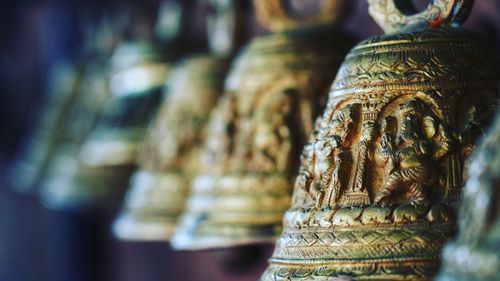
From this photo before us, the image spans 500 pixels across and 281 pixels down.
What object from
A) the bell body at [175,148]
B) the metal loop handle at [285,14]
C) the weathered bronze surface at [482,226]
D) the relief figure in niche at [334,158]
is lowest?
the weathered bronze surface at [482,226]

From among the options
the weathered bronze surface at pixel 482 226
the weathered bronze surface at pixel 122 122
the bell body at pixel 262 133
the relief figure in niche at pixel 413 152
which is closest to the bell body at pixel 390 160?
the relief figure in niche at pixel 413 152

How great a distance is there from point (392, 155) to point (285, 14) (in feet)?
2.48

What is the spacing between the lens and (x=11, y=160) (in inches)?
242

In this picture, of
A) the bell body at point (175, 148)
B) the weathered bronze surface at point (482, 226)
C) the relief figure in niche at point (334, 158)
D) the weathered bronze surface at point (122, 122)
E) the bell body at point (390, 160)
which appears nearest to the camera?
the weathered bronze surface at point (482, 226)

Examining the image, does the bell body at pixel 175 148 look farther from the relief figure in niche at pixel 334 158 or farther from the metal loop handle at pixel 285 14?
the relief figure in niche at pixel 334 158

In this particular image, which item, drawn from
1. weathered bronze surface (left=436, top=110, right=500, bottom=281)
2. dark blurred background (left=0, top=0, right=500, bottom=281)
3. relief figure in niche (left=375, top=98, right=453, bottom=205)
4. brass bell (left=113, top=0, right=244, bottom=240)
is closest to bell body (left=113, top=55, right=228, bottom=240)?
brass bell (left=113, top=0, right=244, bottom=240)

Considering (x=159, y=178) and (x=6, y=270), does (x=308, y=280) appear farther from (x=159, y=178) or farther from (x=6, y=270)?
(x=6, y=270)

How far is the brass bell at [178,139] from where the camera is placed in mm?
2855

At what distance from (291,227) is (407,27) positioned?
0.31 m

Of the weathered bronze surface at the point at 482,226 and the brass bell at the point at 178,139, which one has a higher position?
A: the brass bell at the point at 178,139

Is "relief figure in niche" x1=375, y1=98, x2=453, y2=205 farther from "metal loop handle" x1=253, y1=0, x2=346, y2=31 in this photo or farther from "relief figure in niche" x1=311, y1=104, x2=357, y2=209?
"metal loop handle" x1=253, y1=0, x2=346, y2=31

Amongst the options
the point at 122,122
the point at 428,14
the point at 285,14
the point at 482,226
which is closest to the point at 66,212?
the point at 122,122

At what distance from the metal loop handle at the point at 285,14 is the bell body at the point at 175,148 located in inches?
15.0

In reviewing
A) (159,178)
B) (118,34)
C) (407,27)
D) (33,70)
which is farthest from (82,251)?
(407,27)
